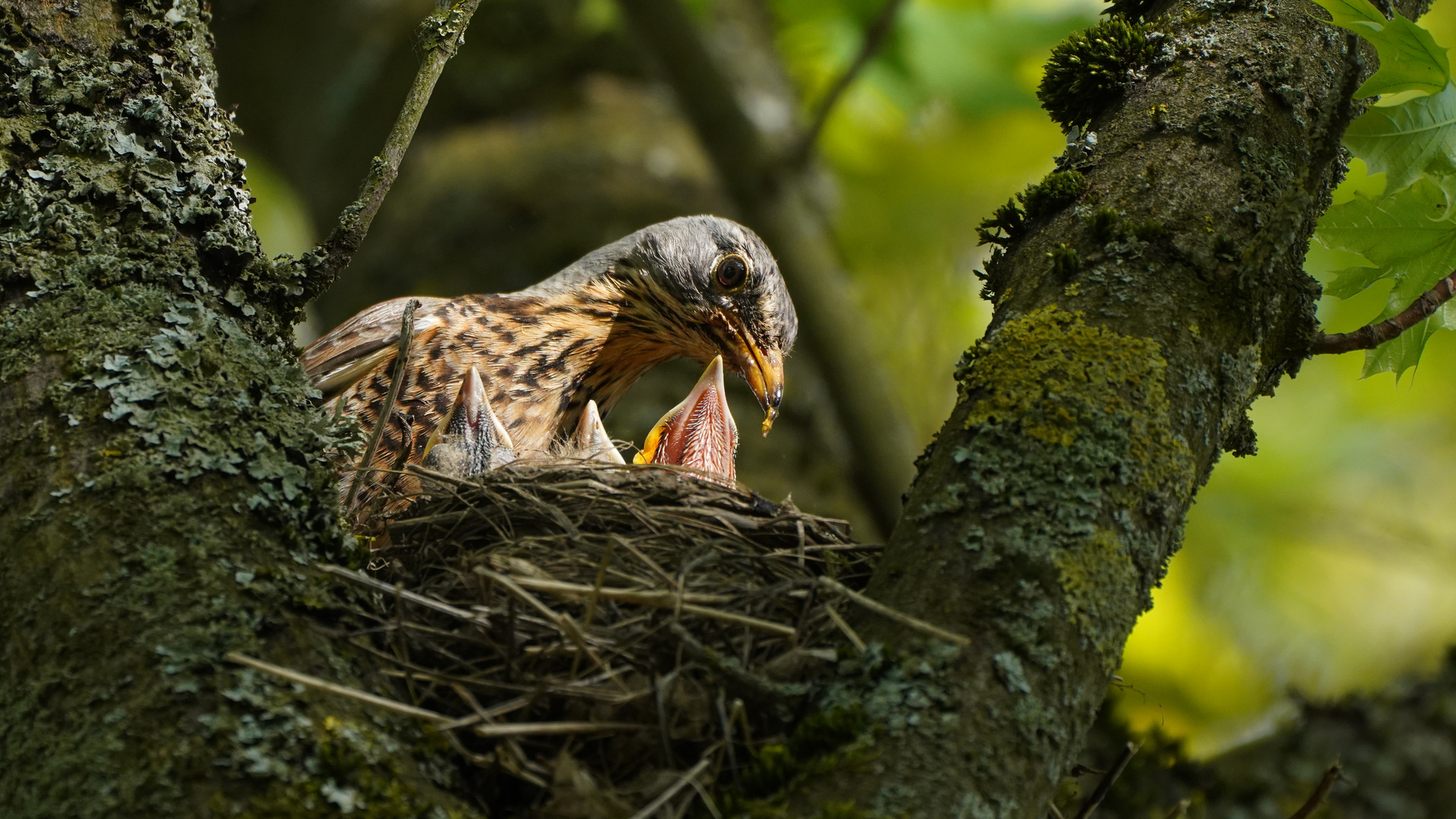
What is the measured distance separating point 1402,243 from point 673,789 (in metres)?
2.04

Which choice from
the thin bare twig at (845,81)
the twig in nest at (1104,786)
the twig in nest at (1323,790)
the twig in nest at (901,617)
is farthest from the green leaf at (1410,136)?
the thin bare twig at (845,81)

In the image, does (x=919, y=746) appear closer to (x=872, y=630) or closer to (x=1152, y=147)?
(x=872, y=630)

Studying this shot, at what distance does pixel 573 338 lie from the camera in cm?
488

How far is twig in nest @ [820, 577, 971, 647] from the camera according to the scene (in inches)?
79.6

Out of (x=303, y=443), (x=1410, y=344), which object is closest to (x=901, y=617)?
(x=303, y=443)

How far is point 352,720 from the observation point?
1951 millimetres

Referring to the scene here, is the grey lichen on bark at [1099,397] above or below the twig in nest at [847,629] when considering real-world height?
above

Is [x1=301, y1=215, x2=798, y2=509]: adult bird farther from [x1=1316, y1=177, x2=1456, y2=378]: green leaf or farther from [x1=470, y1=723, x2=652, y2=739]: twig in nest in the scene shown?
[x1=1316, y1=177, x2=1456, y2=378]: green leaf

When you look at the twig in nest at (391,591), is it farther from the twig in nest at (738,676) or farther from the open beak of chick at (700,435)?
the open beak of chick at (700,435)

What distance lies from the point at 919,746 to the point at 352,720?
0.89 m

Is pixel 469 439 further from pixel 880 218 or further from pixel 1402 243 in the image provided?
pixel 880 218

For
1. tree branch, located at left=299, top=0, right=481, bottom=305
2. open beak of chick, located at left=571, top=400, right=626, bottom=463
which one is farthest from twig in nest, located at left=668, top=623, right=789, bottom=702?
open beak of chick, located at left=571, top=400, right=626, bottom=463

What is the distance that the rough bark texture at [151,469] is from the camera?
187 centimetres

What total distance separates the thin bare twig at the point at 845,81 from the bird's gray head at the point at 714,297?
93 cm
